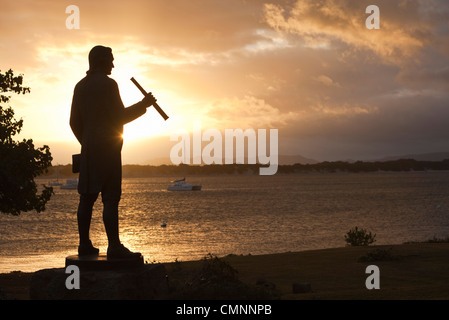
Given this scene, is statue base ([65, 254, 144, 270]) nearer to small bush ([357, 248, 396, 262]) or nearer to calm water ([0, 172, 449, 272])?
small bush ([357, 248, 396, 262])

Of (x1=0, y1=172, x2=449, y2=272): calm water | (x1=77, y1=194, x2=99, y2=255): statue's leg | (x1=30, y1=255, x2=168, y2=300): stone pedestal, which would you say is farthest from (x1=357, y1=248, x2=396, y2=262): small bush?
(x1=0, y1=172, x2=449, y2=272): calm water

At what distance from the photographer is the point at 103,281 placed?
958 cm

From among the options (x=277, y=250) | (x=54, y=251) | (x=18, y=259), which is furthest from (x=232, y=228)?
(x=18, y=259)

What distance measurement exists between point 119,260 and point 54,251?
141 feet

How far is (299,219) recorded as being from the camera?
3152 inches

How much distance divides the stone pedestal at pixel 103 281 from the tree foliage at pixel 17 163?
10.5 metres

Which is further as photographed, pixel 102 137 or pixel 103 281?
pixel 102 137

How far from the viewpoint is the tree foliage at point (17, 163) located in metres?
20.1

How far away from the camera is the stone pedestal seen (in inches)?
377

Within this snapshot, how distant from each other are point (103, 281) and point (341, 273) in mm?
10755

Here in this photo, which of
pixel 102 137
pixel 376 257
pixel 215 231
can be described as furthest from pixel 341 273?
pixel 215 231

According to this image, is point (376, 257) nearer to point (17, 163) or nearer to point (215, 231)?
point (17, 163)
